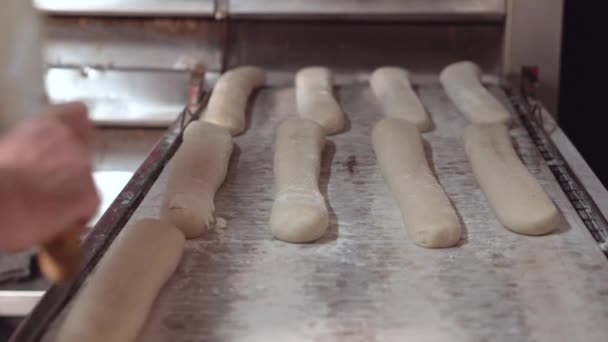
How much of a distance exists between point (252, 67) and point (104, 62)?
1.48ft

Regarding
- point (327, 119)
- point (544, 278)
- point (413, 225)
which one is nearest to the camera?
point (544, 278)

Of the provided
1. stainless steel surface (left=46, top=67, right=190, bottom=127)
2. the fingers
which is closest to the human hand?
the fingers

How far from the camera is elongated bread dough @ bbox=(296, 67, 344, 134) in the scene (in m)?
1.80

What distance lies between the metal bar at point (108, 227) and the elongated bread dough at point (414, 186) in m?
0.49

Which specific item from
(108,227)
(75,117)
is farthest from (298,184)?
(75,117)

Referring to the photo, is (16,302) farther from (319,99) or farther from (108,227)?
(319,99)

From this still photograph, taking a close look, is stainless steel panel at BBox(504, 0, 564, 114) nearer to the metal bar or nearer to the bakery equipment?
the bakery equipment

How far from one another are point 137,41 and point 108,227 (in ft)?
3.30

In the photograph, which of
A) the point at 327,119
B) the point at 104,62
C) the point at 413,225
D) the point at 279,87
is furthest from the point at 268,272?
the point at 104,62

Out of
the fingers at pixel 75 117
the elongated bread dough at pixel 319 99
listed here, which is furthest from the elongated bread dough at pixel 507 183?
the fingers at pixel 75 117

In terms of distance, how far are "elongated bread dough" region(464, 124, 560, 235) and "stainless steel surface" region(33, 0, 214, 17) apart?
2.92 ft

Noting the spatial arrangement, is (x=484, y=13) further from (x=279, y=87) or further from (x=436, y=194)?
(x=436, y=194)

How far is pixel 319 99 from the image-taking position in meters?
1.91

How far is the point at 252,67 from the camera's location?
7.08 ft
